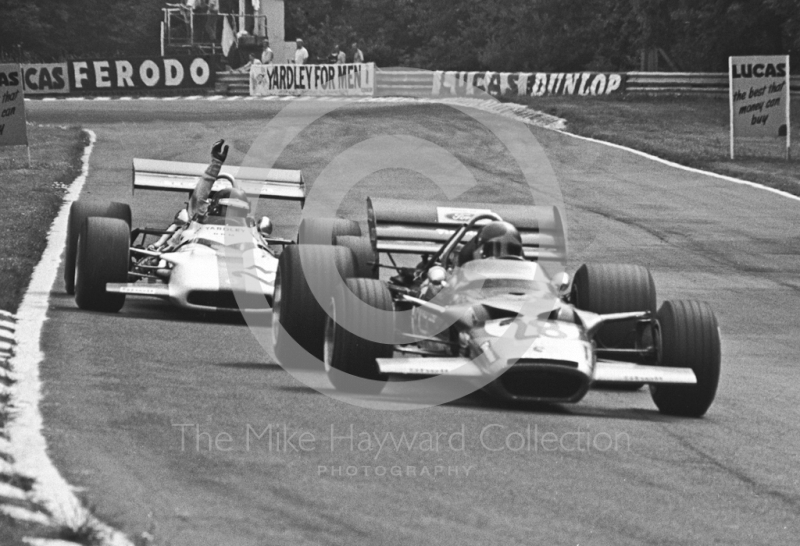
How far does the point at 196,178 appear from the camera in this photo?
44.9 ft

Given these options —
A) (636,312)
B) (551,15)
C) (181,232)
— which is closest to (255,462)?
(636,312)

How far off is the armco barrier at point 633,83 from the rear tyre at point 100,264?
2765cm

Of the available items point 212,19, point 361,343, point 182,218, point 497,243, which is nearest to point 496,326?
point 361,343

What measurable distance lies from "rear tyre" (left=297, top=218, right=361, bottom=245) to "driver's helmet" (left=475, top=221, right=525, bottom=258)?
2555mm

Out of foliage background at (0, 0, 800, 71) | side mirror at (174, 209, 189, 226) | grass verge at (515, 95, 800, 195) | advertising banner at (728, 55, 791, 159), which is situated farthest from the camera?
foliage background at (0, 0, 800, 71)

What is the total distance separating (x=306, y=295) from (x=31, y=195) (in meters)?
11.3

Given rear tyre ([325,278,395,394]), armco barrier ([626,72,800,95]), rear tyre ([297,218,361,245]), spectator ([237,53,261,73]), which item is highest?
spectator ([237,53,261,73])

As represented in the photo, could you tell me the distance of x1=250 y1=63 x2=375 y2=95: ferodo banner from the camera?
4303 centimetres

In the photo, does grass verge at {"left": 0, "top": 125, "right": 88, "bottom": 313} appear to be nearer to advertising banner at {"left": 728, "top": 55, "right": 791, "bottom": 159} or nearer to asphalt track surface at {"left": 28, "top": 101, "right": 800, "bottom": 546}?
asphalt track surface at {"left": 28, "top": 101, "right": 800, "bottom": 546}

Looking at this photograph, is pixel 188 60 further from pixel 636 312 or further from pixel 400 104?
pixel 636 312

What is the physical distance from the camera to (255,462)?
253 inches

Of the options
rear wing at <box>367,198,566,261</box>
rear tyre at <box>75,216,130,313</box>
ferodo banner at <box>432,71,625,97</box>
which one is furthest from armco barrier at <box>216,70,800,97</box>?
rear tyre at <box>75,216,130,313</box>

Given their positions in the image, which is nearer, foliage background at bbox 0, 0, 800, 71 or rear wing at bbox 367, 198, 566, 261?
rear wing at bbox 367, 198, 566, 261

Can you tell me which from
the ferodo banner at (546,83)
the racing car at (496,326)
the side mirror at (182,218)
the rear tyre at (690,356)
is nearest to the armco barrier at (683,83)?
the ferodo banner at (546,83)
